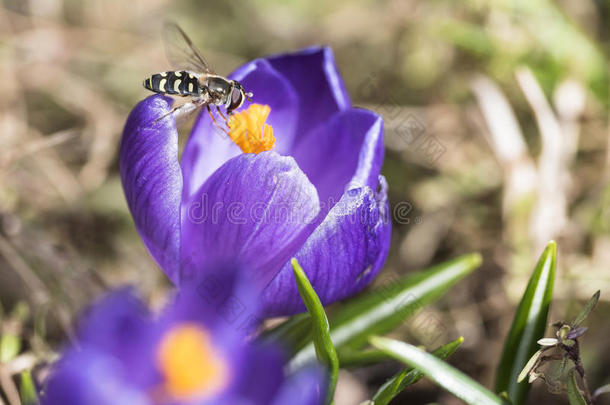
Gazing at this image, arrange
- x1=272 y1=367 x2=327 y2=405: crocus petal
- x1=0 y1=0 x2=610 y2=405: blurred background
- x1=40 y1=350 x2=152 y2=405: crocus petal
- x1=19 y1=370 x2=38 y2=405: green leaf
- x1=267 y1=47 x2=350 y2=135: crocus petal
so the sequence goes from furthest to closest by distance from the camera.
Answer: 1. x1=0 y1=0 x2=610 y2=405: blurred background
2. x1=267 y1=47 x2=350 y2=135: crocus petal
3. x1=19 y1=370 x2=38 y2=405: green leaf
4. x1=272 y1=367 x2=327 y2=405: crocus petal
5. x1=40 y1=350 x2=152 y2=405: crocus petal

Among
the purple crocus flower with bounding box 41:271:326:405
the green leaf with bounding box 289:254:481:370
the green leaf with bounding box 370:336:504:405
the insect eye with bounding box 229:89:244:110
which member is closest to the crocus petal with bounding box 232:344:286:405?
the purple crocus flower with bounding box 41:271:326:405

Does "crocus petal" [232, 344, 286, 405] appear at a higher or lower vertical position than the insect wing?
lower

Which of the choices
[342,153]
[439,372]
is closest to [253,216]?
[342,153]

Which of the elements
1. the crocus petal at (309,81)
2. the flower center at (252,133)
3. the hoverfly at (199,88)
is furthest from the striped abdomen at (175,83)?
the crocus petal at (309,81)

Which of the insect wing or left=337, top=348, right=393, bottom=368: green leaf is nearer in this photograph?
left=337, top=348, right=393, bottom=368: green leaf

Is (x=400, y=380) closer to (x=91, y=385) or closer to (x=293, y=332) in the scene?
(x=293, y=332)

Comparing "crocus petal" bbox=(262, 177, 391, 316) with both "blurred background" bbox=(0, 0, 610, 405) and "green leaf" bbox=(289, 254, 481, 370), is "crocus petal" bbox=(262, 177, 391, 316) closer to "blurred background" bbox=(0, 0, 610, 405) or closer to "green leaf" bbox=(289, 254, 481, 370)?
"green leaf" bbox=(289, 254, 481, 370)

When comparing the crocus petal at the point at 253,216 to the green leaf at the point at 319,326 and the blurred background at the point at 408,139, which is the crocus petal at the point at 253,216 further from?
the blurred background at the point at 408,139
